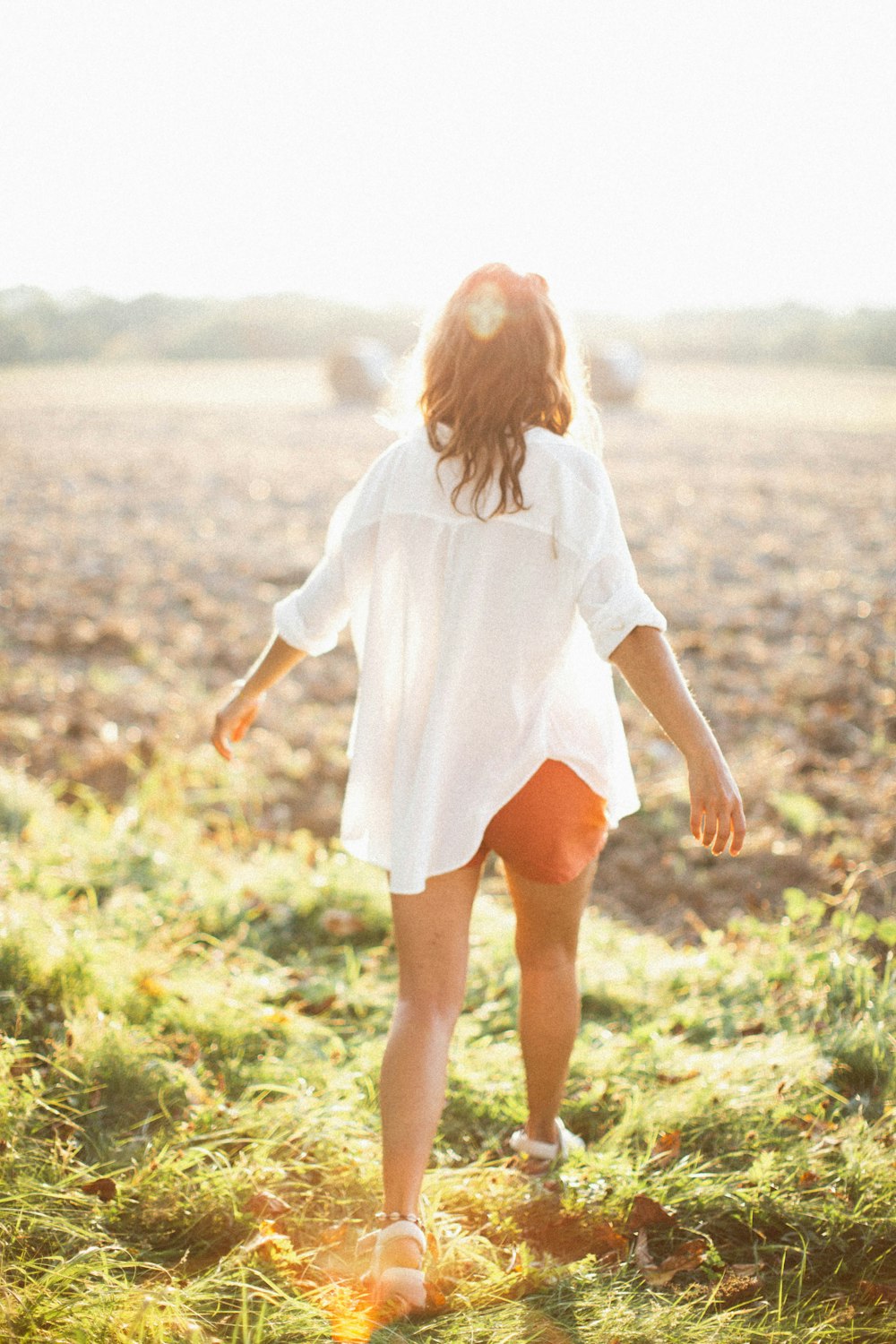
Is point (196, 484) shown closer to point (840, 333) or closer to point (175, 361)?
point (175, 361)

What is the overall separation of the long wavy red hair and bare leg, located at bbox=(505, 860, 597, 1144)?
0.73 m

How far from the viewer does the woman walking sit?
1932 mm

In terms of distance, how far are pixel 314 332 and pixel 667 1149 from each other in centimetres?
3068

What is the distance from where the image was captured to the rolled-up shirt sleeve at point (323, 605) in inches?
85.0

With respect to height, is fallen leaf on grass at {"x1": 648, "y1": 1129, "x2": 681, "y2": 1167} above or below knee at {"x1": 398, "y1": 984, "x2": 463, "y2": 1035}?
below

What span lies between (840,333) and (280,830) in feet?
98.0

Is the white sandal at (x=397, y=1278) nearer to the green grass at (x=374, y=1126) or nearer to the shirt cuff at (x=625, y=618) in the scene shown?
the green grass at (x=374, y=1126)

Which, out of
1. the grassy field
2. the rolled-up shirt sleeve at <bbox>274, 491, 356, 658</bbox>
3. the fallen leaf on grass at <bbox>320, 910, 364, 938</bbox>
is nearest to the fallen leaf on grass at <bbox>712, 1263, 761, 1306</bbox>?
the grassy field

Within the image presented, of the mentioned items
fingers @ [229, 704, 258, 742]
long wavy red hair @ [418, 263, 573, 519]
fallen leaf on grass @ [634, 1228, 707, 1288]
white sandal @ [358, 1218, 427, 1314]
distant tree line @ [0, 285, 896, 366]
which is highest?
distant tree line @ [0, 285, 896, 366]

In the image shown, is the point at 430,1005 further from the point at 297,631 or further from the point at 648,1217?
the point at 297,631

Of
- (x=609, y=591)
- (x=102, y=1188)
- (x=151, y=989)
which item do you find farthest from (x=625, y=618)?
(x=151, y=989)

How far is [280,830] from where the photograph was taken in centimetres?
425

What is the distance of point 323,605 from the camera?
2201 mm

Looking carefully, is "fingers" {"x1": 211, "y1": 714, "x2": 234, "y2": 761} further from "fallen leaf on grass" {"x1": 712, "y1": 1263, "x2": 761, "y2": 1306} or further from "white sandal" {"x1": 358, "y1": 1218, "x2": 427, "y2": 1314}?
"fallen leaf on grass" {"x1": 712, "y1": 1263, "x2": 761, "y2": 1306}
